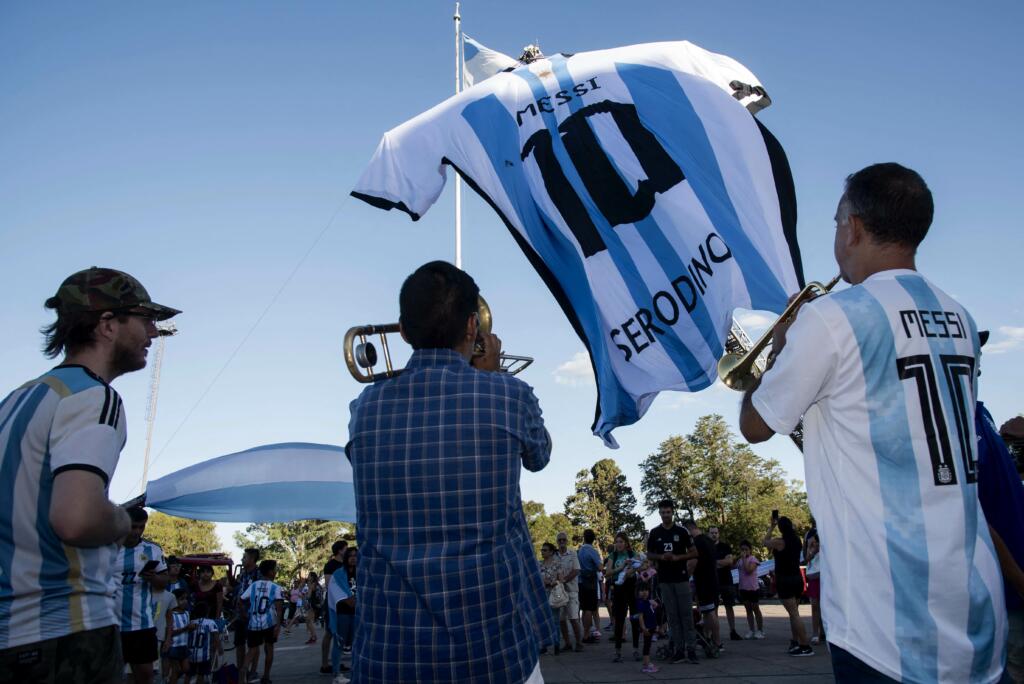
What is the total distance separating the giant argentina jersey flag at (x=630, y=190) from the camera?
609 centimetres

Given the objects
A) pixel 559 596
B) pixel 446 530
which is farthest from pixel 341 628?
pixel 446 530

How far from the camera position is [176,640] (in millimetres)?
10172

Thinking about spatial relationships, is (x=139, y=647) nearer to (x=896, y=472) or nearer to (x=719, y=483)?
(x=896, y=472)

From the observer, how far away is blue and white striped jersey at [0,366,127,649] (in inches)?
81.3

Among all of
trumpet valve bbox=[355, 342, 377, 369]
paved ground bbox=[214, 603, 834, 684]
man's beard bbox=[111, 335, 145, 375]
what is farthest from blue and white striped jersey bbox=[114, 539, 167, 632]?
man's beard bbox=[111, 335, 145, 375]

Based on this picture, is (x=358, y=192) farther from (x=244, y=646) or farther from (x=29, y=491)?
(x=244, y=646)

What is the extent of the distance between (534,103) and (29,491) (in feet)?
20.1

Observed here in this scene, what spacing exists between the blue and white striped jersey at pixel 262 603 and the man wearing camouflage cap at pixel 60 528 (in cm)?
905

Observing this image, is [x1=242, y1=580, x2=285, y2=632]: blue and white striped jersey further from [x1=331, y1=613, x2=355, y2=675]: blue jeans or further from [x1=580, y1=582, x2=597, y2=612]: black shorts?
[x1=580, y1=582, x2=597, y2=612]: black shorts

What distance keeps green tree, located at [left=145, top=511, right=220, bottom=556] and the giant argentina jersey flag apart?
76.5 m

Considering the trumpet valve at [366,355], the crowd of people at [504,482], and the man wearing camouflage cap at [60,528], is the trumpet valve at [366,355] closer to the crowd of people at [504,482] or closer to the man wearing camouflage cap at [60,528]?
the crowd of people at [504,482]

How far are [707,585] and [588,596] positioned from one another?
11.9ft

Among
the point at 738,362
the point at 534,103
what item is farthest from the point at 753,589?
the point at 738,362

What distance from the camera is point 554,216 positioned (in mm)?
6961
